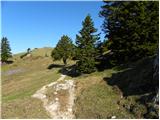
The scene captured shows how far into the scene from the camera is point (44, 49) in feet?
513

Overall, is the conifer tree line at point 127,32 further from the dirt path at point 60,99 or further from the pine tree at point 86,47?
the dirt path at point 60,99

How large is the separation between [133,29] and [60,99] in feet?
53.9

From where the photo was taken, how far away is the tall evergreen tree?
46219 mm

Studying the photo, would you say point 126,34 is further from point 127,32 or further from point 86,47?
point 86,47

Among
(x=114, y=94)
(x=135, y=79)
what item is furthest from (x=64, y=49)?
(x=114, y=94)

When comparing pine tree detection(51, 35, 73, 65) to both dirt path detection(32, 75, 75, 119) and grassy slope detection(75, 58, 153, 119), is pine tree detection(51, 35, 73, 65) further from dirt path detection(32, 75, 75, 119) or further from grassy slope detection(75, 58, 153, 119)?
dirt path detection(32, 75, 75, 119)

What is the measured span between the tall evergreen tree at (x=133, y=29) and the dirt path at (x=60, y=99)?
1052 cm

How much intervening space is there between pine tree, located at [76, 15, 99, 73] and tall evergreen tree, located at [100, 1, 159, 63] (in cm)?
430

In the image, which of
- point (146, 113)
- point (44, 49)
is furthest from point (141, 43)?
point (44, 49)

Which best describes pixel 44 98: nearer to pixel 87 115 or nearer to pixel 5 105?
pixel 5 105

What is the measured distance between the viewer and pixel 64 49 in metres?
85.6

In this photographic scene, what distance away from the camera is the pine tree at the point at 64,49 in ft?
276

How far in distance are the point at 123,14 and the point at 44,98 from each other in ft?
60.6

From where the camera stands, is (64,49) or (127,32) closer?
(127,32)
